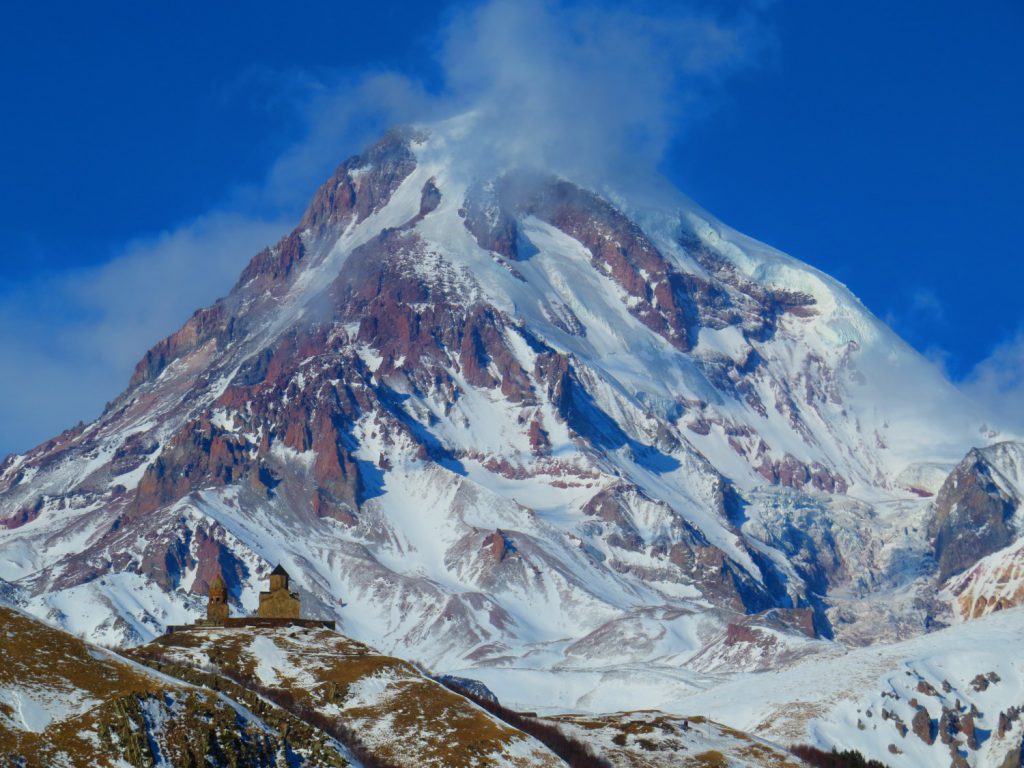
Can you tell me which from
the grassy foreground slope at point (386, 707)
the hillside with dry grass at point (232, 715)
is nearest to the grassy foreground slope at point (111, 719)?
the hillside with dry grass at point (232, 715)

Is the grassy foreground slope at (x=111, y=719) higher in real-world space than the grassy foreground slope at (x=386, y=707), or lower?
lower

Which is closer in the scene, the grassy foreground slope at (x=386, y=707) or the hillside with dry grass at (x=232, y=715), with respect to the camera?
the hillside with dry grass at (x=232, y=715)

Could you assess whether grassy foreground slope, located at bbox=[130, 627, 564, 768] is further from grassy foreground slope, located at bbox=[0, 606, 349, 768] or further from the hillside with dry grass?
grassy foreground slope, located at bbox=[0, 606, 349, 768]

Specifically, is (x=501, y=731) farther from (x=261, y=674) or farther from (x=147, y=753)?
(x=147, y=753)

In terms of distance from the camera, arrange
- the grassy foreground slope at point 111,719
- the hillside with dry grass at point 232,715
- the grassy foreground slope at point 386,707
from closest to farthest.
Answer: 1. the grassy foreground slope at point 111,719
2. the hillside with dry grass at point 232,715
3. the grassy foreground slope at point 386,707

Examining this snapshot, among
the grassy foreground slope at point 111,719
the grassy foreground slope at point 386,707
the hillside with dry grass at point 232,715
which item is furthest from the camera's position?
the grassy foreground slope at point 386,707

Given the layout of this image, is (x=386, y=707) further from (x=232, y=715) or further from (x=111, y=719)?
(x=111, y=719)

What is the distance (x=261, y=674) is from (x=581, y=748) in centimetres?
3472

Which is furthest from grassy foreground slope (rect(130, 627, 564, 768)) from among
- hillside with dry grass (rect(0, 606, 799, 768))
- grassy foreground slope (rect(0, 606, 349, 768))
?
grassy foreground slope (rect(0, 606, 349, 768))

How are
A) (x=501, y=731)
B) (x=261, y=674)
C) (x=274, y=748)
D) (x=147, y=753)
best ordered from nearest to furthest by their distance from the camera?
(x=147, y=753), (x=274, y=748), (x=501, y=731), (x=261, y=674)

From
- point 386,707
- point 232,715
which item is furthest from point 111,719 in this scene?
point 386,707

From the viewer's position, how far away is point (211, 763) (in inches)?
5704

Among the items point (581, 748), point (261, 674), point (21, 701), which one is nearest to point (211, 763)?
point (21, 701)

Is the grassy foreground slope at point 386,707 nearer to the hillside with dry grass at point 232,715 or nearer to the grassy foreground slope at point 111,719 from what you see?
the hillside with dry grass at point 232,715
